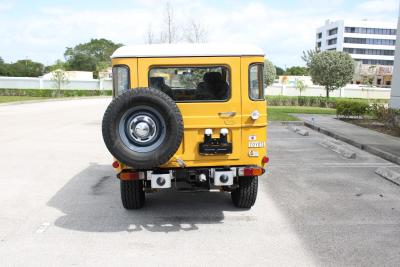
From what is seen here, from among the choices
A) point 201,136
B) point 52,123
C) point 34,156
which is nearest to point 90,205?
point 201,136

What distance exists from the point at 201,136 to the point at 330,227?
2.05m

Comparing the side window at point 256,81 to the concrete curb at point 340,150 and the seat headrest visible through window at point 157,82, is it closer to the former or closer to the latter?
the seat headrest visible through window at point 157,82

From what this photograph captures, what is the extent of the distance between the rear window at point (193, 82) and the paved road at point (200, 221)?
170 centimetres

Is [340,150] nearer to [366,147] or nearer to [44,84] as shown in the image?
[366,147]

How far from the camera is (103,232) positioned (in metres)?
5.43

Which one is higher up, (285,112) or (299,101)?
(299,101)

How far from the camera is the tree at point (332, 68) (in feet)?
115

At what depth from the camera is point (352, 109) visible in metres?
19.9

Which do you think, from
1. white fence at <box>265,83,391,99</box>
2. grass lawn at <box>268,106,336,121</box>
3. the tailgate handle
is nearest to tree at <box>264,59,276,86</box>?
white fence at <box>265,83,391,99</box>

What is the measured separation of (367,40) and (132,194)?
127 m

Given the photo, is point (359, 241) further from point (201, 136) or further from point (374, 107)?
point (374, 107)

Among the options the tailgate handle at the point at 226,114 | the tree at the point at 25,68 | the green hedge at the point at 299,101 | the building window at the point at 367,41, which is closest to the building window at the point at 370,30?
the building window at the point at 367,41

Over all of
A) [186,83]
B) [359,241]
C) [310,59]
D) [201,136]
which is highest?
[310,59]

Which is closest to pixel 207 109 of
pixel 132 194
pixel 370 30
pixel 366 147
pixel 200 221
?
pixel 200 221
